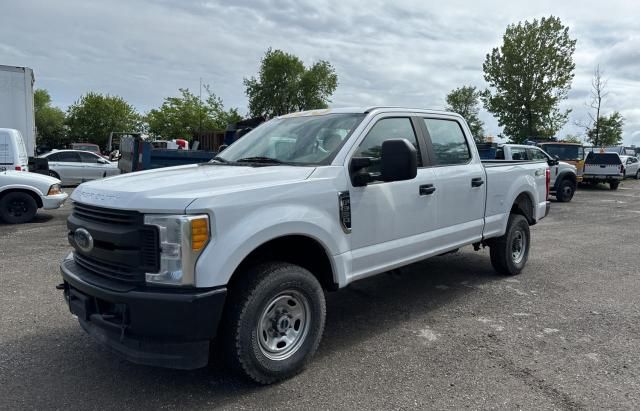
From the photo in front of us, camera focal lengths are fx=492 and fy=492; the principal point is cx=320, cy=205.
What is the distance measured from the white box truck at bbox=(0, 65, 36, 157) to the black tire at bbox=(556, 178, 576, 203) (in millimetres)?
15774

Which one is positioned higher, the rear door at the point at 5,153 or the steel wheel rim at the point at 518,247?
the rear door at the point at 5,153

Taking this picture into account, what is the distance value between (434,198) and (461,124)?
1.29 m

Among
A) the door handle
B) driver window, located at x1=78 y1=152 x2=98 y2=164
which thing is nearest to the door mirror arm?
the door handle

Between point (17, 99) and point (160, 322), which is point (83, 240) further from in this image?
point (17, 99)

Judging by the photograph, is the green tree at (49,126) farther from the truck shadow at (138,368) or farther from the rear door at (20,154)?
the truck shadow at (138,368)

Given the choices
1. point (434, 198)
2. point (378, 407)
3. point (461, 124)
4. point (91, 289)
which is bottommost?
point (378, 407)

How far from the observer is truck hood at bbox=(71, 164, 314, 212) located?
9.50ft

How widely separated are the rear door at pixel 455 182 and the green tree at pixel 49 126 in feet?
194

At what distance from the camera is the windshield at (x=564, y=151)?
19578 millimetres

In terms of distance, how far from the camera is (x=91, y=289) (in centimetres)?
309

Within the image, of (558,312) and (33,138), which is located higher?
(33,138)

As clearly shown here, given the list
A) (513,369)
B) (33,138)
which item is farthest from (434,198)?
(33,138)

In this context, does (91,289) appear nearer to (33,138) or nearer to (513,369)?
(513,369)

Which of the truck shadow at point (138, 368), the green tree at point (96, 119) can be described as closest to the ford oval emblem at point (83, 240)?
the truck shadow at point (138, 368)
